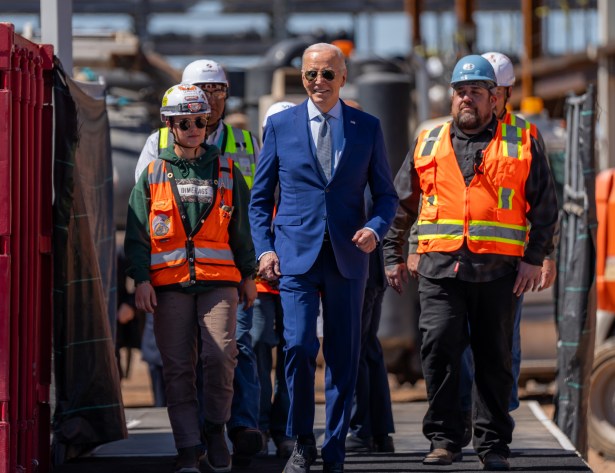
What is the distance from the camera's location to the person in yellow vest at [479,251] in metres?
7.59

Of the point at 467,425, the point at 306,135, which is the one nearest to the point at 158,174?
the point at 306,135

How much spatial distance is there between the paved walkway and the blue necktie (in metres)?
1.53

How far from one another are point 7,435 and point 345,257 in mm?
1773

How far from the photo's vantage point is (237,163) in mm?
8352

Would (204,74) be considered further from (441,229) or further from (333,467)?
(333,467)

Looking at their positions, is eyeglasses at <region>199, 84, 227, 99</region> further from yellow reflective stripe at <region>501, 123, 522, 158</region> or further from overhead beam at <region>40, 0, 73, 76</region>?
yellow reflective stripe at <region>501, 123, 522, 158</region>

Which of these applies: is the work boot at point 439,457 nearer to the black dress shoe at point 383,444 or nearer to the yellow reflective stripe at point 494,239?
the black dress shoe at point 383,444

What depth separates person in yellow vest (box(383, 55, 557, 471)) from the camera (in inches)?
299

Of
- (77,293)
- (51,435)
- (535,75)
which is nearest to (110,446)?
(51,435)

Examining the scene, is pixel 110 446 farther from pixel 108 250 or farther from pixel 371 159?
pixel 371 159

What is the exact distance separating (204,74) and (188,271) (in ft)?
4.42

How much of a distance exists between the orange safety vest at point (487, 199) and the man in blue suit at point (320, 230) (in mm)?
435

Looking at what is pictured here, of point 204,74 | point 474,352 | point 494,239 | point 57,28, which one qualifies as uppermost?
point 57,28

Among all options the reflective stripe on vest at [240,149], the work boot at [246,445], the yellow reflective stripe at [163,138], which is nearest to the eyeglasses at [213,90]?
the reflective stripe on vest at [240,149]
